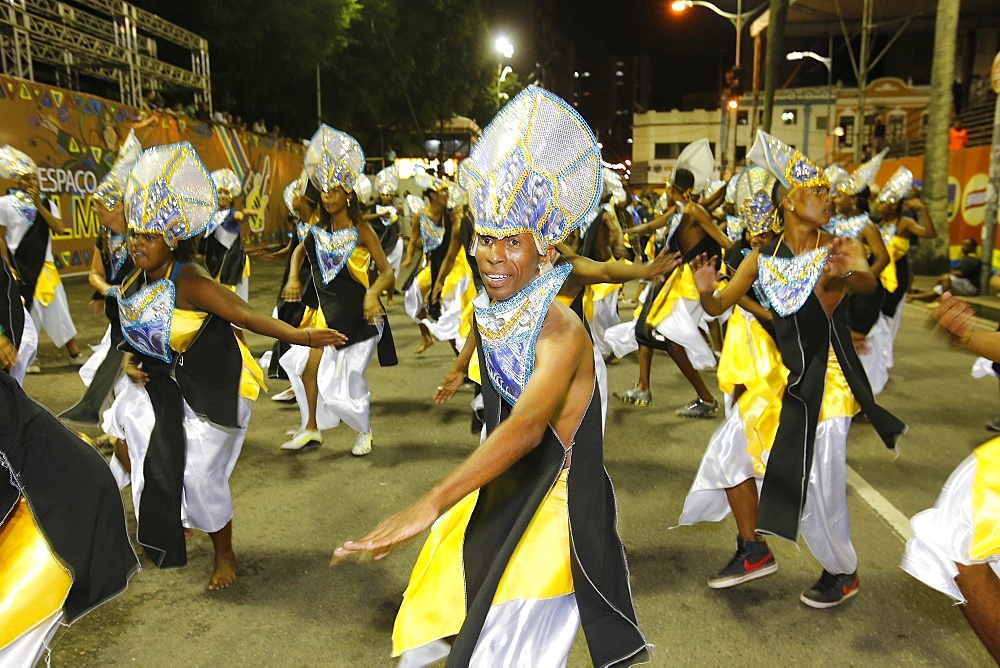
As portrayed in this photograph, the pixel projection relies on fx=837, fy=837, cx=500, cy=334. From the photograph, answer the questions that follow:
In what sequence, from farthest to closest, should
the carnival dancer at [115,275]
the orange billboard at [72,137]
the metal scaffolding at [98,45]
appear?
the metal scaffolding at [98,45] < the orange billboard at [72,137] < the carnival dancer at [115,275]

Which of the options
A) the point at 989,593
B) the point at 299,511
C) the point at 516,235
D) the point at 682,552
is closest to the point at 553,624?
the point at 516,235

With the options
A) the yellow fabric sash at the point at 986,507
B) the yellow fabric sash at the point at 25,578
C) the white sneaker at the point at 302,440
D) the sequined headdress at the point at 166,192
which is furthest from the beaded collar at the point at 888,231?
the yellow fabric sash at the point at 25,578

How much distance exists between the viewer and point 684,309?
7730 millimetres

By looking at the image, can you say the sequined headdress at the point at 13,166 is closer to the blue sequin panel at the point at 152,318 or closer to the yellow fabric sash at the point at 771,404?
the blue sequin panel at the point at 152,318

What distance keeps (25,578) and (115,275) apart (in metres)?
4.26

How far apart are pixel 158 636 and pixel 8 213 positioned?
20.1 ft

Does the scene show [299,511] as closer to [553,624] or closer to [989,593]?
[553,624]

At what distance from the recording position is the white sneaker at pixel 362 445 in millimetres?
6250

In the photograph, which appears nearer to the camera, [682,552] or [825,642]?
[825,642]

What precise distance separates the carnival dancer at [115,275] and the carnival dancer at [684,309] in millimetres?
4332

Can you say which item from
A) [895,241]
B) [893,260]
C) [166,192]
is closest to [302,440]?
[166,192]

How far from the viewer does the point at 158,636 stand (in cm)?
362

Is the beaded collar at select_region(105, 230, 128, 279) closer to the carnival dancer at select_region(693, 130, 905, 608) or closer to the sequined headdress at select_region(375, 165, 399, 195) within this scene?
the carnival dancer at select_region(693, 130, 905, 608)

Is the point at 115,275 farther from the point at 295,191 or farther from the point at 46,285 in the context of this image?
the point at 295,191
